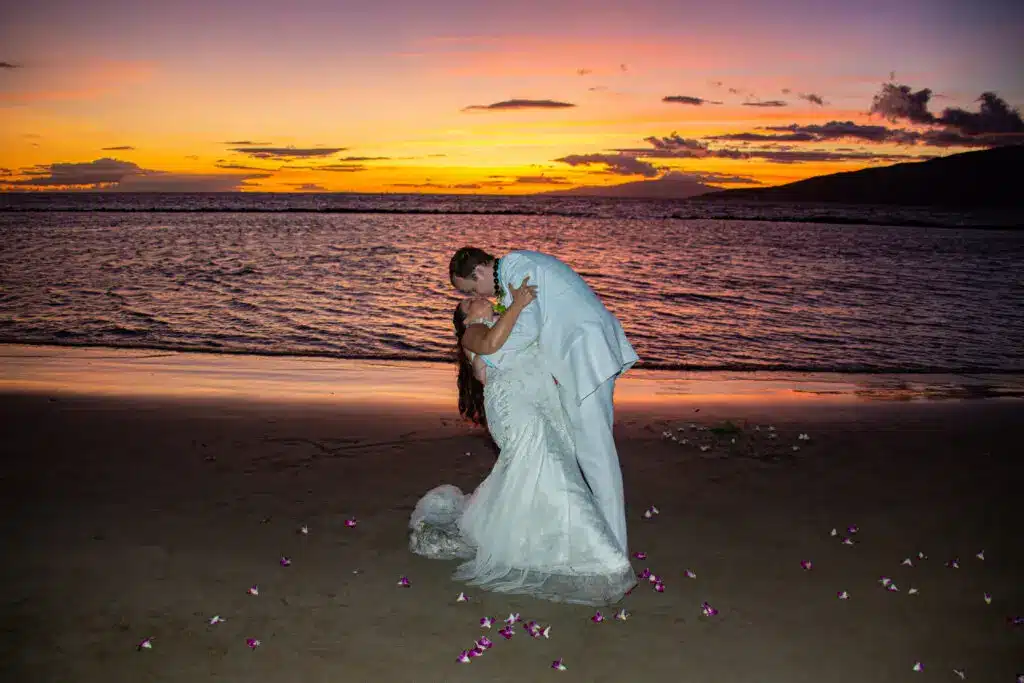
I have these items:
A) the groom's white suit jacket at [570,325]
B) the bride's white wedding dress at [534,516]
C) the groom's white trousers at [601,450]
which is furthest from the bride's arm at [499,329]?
the groom's white trousers at [601,450]

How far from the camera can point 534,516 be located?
6.59 meters

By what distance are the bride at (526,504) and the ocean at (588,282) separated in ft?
36.7

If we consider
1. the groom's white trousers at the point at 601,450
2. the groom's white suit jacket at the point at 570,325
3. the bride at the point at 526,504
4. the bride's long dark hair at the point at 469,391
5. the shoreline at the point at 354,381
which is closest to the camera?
the groom's white suit jacket at the point at 570,325

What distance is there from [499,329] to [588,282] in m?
29.2

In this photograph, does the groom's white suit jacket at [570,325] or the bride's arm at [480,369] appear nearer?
the groom's white suit jacket at [570,325]

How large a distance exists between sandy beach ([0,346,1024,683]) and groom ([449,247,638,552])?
1.01m

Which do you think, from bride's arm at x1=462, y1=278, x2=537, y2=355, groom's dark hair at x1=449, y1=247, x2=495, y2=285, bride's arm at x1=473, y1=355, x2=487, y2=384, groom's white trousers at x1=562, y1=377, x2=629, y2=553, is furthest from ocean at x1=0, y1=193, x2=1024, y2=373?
groom's dark hair at x1=449, y1=247, x2=495, y2=285

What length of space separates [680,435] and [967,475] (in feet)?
10.7

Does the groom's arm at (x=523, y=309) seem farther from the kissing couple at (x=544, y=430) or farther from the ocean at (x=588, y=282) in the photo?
the ocean at (x=588, y=282)

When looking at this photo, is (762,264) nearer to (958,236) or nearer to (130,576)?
(958,236)

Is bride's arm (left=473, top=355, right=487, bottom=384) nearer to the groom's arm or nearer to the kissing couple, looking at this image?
the kissing couple

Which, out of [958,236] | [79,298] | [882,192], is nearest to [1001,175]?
[882,192]

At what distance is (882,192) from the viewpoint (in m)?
134

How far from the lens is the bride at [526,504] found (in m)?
6.41
